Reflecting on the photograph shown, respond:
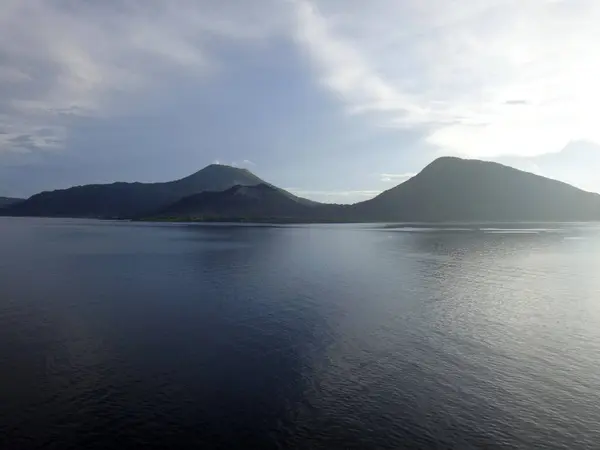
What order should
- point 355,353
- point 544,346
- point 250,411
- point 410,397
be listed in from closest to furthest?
point 250,411
point 410,397
point 355,353
point 544,346

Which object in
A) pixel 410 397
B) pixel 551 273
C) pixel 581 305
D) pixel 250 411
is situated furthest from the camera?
pixel 551 273

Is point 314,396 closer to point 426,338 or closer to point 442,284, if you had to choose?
point 426,338

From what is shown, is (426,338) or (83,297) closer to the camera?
(426,338)

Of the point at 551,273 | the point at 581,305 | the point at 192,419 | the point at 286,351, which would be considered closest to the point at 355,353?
the point at 286,351

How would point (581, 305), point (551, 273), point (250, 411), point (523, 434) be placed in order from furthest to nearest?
point (551, 273) < point (581, 305) < point (250, 411) < point (523, 434)

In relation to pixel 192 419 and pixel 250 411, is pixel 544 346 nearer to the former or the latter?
pixel 250 411

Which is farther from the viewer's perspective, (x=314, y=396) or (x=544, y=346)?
(x=544, y=346)

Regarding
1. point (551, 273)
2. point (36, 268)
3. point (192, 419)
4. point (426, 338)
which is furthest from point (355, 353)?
point (36, 268)
